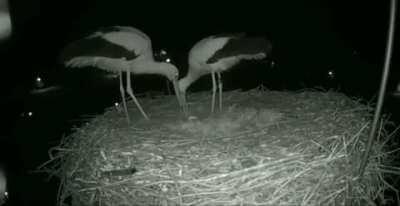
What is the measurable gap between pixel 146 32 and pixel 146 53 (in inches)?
3.3

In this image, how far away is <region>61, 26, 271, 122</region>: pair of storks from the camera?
5.11 ft

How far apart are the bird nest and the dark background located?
0.09m

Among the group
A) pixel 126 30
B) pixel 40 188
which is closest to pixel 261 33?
pixel 126 30

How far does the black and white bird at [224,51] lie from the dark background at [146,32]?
0.10 feet

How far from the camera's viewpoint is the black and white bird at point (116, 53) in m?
1.53

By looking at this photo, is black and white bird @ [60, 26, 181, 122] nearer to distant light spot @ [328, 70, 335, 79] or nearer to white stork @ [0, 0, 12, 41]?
white stork @ [0, 0, 12, 41]

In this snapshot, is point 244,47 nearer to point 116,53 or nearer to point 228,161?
point 116,53

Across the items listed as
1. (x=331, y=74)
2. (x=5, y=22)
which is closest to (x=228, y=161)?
(x=5, y=22)

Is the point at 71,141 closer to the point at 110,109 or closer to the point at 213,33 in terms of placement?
the point at 110,109

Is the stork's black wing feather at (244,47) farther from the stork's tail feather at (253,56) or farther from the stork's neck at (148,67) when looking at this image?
Answer: the stork's neck at (148,67)

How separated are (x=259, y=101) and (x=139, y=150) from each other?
79cm

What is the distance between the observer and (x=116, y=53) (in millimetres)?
1639

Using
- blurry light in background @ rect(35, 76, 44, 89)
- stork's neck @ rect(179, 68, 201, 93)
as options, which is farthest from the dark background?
stork's neck @ rect(179, 68, 201, 93)

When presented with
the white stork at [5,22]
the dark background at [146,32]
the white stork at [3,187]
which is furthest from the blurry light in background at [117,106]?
the white stork at [5,22]
